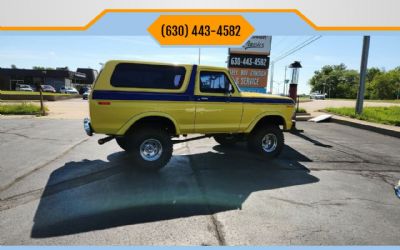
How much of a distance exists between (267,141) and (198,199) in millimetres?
3405

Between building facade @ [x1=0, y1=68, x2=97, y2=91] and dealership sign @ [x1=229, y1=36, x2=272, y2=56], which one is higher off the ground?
dealership sign @ [x1=229, y1=36, x2=272, y2=56]

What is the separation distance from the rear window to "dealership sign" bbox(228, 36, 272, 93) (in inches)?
355

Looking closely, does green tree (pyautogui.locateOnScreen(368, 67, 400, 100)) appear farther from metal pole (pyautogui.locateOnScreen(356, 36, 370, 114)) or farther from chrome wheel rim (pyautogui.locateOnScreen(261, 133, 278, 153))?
chrome wheel rim (pyautogui.locateOnScreen(261, 133, 278, 153))

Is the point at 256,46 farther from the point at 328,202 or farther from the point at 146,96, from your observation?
the point at 328,202

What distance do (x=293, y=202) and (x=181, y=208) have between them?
5.90 feet

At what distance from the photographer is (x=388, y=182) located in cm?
570

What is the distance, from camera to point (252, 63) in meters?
14.7

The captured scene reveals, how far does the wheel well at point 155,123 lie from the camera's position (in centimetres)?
597

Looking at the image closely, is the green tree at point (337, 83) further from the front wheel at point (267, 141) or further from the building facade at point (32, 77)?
the front wheel at point (267, 141)

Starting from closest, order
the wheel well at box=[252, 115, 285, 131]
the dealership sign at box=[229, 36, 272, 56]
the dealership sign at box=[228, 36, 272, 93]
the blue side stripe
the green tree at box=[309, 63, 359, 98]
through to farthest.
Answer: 1. the blue side stripe
2. the wheel well at box=[252, 115, 285, 131]
3. the dealership sign at box=[229, 36, 272, 56]
4. the dealership sign at box=[228, 36, 272, 93]
5. the green tree at box=[309, 63, 359, 98]

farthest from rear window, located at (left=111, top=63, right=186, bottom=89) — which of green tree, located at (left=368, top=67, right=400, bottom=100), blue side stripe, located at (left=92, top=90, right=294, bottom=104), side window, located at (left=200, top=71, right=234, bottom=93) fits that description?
green tree, located at (left=368, top=67, right=400, bottom=100)

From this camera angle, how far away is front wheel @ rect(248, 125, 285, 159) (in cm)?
705

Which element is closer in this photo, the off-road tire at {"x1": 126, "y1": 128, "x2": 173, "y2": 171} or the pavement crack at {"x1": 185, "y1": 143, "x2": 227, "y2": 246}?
the pavement crack at {"x1": 185, "y1": 143, "x2": 227, "y2": 246}

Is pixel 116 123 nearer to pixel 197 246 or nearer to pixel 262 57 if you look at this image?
pixel 197 246
